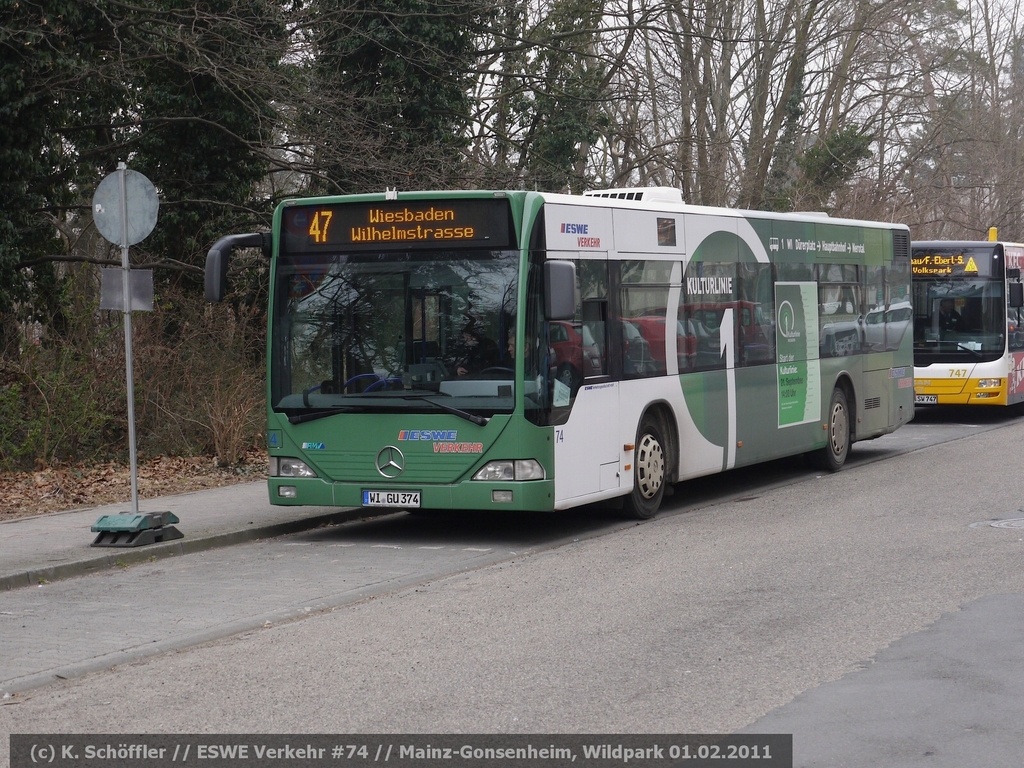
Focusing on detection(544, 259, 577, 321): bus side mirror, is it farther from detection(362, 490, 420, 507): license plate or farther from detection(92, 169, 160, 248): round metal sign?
detection(92, 169, 160, 248): round metal sign

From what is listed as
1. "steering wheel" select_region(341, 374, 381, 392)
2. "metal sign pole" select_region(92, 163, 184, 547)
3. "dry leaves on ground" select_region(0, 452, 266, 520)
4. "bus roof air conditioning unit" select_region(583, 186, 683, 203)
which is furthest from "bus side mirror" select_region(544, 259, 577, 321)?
"dry leaves on ground" select_region(0, 452, 266, 520)

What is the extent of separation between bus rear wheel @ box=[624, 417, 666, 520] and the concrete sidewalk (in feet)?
9.35

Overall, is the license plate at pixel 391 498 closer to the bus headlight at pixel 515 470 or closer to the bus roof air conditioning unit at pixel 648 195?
the bus headlight at pixel 515 470

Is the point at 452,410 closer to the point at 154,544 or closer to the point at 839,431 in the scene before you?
the point at 154,544

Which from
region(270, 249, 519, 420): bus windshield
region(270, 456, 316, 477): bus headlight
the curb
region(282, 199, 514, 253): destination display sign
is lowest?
the curb

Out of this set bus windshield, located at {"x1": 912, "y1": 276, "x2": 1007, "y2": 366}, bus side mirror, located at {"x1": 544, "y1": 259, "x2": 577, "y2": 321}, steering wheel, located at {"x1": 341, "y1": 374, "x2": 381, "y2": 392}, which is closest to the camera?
bus side mirror, located at {"x1": 544, "y1": 259, "x2": 577, "y2": 321}

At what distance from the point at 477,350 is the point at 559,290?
834 millimetres

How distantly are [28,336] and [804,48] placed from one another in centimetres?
2280

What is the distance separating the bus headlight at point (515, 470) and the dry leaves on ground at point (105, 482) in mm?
5026

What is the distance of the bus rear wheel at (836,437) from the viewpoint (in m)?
16.7

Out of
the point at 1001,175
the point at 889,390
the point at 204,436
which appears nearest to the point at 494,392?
the point at 204,436

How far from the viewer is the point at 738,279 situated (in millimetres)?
14422

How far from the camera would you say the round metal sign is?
36.9 ft

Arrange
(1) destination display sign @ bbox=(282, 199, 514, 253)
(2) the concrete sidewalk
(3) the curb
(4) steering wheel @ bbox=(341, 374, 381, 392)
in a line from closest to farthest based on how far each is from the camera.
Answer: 1. (3) the curb
2. (2) the concrete sidewalk
3. (1) destination display sign @ bbox=(282, 199, 514, 253)
4. (4) steering wheel @ bbox=(341, 374, 381, 392)
